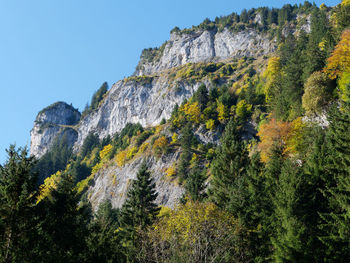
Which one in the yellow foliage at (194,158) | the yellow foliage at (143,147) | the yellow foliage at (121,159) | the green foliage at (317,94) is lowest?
the yellow foliage at (194,158)

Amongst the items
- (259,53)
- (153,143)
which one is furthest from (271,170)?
(259,53)

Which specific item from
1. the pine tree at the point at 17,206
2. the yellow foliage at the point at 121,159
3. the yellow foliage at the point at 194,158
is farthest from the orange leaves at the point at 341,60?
the yellow foliage at the point at 121,159

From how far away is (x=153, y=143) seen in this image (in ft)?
256

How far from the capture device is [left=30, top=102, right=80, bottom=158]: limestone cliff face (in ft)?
545

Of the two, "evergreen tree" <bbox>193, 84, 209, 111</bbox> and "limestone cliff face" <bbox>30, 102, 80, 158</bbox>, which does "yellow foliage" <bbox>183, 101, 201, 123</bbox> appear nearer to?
"evergreen tree" <bbox>193, 84, 209, 111</bbox>

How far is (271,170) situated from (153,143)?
5535 centimetres

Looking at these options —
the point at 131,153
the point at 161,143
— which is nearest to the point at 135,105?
the point at 131,153

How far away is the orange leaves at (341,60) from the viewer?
35250mm

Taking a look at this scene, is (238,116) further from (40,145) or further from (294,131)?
(40,145)

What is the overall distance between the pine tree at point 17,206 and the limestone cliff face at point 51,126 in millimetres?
154442

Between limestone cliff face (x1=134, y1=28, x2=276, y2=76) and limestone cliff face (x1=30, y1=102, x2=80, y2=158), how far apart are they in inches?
2573

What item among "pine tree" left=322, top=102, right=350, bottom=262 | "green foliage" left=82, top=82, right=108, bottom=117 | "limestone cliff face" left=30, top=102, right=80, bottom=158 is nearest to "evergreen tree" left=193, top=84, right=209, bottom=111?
"pine tree" left=322, top=102, right=350, bottom=262

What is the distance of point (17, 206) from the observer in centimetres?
1318

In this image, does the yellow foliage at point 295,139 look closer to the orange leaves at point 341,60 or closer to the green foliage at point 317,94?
the green foliage at point 317,94
